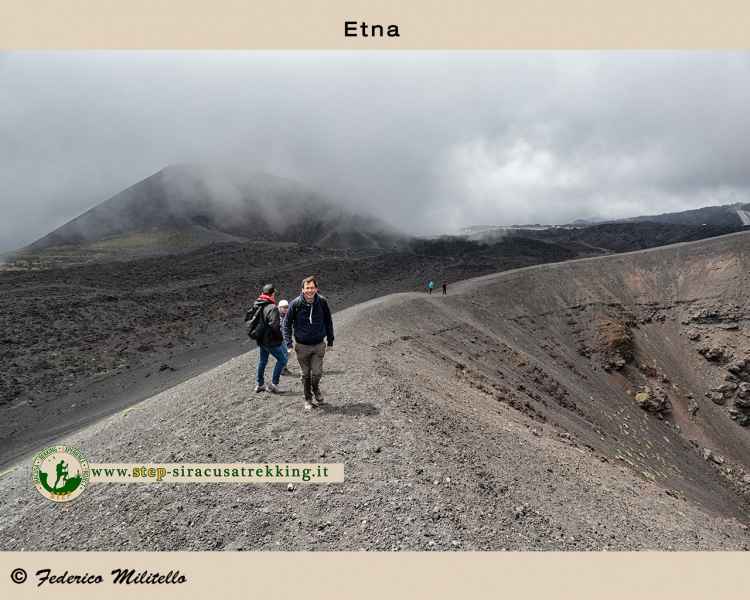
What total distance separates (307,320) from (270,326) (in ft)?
4.87

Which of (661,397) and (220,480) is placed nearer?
(220,480)

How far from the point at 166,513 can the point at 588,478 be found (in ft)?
22.9

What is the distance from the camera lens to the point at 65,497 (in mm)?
5312

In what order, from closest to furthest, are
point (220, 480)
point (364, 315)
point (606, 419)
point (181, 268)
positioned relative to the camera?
point (220, 480)
point (364, 315)
point (606, 419)
point (181, 268)

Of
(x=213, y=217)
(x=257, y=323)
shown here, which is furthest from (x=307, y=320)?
(x=213, y=217)

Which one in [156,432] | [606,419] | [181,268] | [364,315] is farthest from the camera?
[181,268]

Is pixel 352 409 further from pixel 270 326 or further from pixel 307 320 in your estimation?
pixel 270 326

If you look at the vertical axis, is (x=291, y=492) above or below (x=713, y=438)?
above

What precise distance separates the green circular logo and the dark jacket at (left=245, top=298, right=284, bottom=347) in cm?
303

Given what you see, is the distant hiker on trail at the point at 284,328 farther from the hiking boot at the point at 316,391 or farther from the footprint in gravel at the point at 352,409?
the footprint in gravel at the point at 352,409

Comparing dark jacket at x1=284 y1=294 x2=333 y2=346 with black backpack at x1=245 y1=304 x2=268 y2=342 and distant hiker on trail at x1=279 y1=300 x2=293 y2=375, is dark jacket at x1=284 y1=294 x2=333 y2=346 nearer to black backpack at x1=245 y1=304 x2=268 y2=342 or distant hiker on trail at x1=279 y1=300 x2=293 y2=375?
distant hiker on trail at x1=279 y1=300 x2=293 y2=375

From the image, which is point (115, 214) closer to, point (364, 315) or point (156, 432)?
point (364, 315)

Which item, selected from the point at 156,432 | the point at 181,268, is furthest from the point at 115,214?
the point at 156,432

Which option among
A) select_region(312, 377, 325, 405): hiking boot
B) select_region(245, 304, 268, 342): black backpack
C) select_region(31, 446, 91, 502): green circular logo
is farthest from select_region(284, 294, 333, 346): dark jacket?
select_region(31, 446, 91, 502): green circular logo
